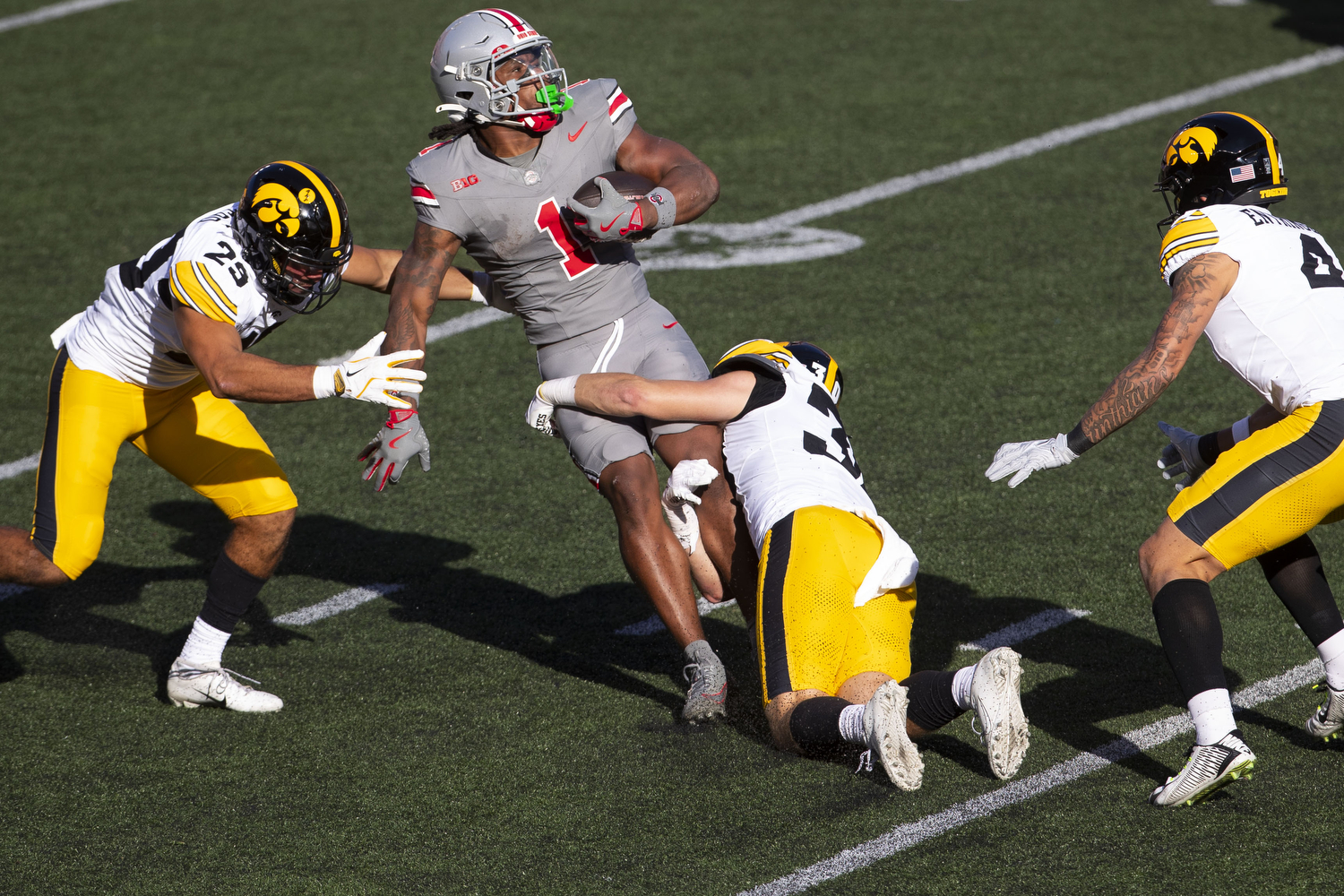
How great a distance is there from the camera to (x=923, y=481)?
620cm

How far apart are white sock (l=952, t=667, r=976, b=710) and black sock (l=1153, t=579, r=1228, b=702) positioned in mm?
562

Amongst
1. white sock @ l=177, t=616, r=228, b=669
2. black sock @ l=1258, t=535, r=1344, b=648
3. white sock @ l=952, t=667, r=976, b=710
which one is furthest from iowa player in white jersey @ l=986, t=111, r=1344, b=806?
white sock @ l=177, t=616, r=228, b=669

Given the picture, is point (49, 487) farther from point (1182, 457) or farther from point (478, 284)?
point (1182, 457)

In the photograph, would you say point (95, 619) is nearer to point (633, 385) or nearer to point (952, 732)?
point (633, 385)

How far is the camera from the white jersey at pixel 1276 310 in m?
3.99

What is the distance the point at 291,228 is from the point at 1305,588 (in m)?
3.22

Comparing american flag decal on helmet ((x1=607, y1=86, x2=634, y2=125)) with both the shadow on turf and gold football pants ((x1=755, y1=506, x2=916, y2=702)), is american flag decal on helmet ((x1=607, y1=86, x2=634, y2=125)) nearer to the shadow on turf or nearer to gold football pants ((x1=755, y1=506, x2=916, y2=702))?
gold football pants ((x1=755, y1=506, x2=916, y2=702))

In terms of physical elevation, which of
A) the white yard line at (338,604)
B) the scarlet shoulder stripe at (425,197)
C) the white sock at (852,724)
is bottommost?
the white yard line at (338,604)

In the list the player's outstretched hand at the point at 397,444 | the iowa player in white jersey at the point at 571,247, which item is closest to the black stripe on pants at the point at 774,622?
the iowa player in white jersey at the point at 571,247

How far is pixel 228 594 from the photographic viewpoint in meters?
4.89

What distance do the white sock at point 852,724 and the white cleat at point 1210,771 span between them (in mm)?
830

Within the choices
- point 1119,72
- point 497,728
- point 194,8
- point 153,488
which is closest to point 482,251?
point 497,728

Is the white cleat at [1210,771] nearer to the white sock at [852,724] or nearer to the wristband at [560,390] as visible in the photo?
the white sock at [852,724]

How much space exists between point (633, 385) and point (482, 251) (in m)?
0.82
